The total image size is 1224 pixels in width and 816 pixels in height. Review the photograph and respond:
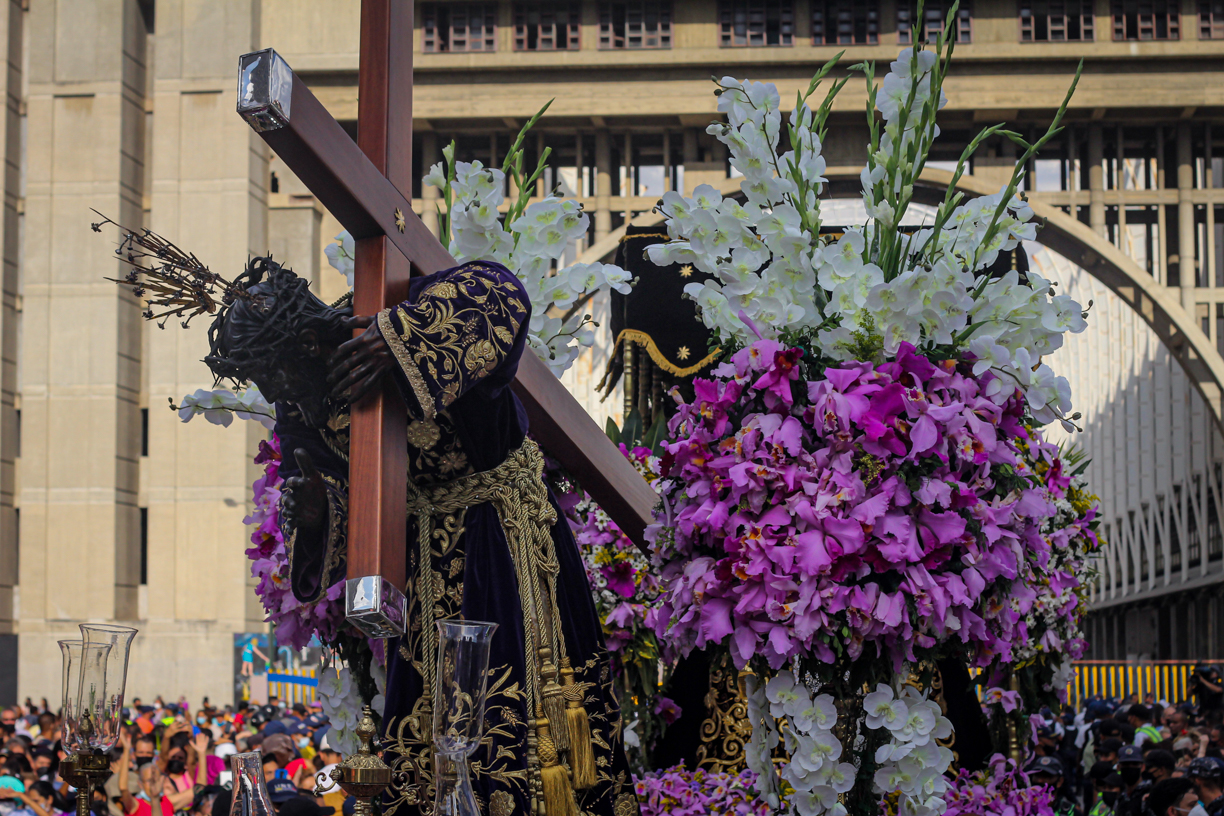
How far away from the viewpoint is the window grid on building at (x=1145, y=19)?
24.4m

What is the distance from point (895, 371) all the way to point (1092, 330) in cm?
3693

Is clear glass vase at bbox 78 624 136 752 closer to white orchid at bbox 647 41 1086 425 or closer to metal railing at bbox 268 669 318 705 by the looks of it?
white orchid at bbox 647 41 1086 425

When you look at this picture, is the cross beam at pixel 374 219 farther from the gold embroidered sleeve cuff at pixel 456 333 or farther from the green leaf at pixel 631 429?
the green leaf at pixel 631 429

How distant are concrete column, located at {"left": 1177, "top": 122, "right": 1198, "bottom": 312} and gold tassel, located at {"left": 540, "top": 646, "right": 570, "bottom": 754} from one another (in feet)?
80.0

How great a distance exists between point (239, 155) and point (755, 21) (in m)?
9.36

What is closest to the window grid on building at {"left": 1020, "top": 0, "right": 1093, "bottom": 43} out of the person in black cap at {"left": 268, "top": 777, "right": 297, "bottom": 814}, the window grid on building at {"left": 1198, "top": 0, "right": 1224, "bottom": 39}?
the window grid on building at {"left": 1198, "top": 0, "right": 1224, "bottom": 39}

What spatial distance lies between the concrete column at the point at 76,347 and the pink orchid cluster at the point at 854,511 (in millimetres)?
21828

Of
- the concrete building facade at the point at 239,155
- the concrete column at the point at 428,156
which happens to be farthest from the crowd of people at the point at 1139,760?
the concrete column at the point at 428,156

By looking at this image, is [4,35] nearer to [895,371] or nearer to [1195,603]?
[895,371]

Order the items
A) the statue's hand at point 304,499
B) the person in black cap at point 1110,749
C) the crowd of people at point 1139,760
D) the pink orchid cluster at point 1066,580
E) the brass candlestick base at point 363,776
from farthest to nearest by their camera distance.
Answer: the person in black cap at point 1110,749
the crowd of people at point 1139,760
the pink orchid cluster at point 1066,580
the statue's hand at point 304,499
the brass candlestick base at point 363,776

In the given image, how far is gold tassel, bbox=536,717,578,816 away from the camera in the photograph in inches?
104

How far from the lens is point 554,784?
2.65 meters

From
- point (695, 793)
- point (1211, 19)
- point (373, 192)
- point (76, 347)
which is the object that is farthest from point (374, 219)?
point (1211, 19)

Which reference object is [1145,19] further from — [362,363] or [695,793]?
[362,363]
